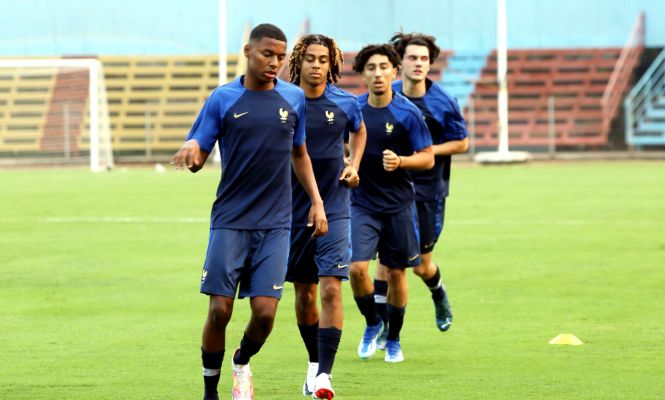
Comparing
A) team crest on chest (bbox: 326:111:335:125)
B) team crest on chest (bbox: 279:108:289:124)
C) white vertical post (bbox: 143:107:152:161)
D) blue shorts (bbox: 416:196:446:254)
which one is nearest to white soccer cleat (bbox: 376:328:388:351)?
→ blue shorts (bbox: 416:196:446:254)

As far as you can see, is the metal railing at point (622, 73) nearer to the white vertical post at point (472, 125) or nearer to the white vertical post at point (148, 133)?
the white vertical post at point (472, 125)

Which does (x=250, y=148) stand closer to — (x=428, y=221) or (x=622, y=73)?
(x=428, y=221)

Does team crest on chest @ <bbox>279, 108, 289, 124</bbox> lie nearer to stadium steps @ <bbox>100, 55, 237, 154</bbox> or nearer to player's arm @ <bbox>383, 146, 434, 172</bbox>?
player's arm @ <bbox>383, 146, 434, 172</bbox>

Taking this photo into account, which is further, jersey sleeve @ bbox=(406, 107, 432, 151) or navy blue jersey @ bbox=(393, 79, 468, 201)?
navy blue jersey @ bbox=(393, 79, 468, 201)

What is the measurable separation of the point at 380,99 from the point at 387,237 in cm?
93

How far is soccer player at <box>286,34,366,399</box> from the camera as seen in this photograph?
8.28 metres

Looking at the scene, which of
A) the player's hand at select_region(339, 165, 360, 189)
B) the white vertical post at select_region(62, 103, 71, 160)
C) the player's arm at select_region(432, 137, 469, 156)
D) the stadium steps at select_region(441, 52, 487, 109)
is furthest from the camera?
the stadium steps at select_region(441, 52, 487, 109)

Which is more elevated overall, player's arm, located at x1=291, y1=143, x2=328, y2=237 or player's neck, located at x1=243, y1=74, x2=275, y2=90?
player's neck, located at x1=243, y1=74, x2=275, y2=90

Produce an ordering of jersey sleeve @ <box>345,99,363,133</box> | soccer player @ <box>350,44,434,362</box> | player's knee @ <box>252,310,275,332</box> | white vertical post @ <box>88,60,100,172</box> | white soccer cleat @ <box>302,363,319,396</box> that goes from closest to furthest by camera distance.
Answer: player's knee @ <box>252,310,275,332</box>, white soccer cleat @ <box>302,363,319,396</box>, jersey sleeve @ <box>345,99,363,133</box>, soccer player @ <box>350,44,434,362</box>, white vertical post @ <box>88,60,100,172</box>

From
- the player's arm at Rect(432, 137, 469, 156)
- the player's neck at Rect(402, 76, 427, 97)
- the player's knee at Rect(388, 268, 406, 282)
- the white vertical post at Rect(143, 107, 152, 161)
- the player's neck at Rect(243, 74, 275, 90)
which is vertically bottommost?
the white vertical post at Rect(143, 107, 152, 161)

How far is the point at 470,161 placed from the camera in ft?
137

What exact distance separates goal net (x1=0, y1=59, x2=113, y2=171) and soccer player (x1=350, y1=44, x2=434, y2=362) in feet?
98.7

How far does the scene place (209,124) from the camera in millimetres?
7238

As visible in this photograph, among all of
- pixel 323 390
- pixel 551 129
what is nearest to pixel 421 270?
pixel 323 390
